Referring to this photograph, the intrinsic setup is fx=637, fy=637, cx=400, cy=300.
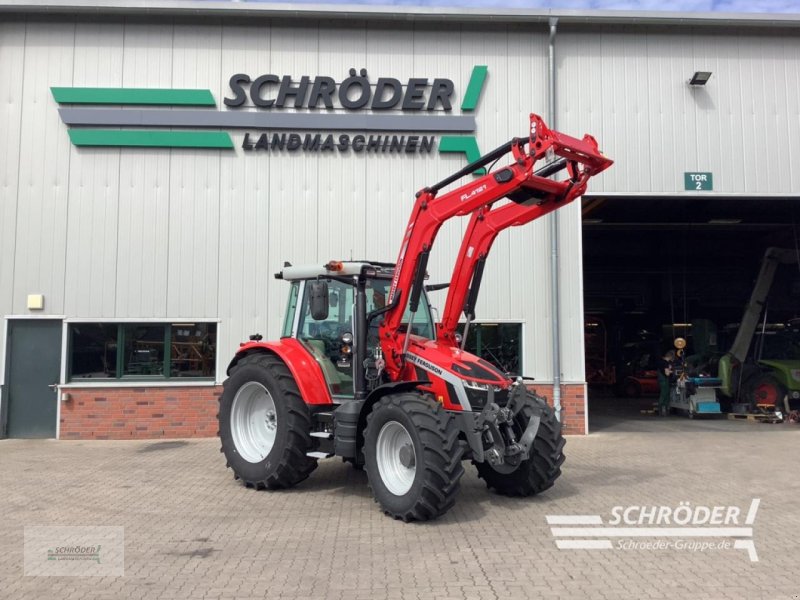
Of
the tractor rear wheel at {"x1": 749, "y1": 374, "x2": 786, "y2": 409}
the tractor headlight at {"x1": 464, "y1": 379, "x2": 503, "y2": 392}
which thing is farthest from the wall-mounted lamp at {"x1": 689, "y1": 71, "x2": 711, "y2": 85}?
the tractor headlight at {"x1": 464, "y1": 379, "x2": 503, "y2": 392}

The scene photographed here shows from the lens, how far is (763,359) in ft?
53.8

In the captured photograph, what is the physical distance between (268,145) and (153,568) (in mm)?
8510

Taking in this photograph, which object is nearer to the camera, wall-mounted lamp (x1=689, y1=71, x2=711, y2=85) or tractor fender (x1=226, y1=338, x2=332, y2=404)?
tractor fender (x1=226, y1=338, x2=332, y2=404)

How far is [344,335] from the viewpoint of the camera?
7.00 m

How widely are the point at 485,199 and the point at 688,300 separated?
19.6 metres

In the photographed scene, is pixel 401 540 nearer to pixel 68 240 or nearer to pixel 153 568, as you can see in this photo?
pixel 153 568

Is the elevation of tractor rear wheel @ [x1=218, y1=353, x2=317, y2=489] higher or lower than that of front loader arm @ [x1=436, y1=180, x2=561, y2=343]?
lower

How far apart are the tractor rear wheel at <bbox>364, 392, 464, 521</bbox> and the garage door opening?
25.0 feet

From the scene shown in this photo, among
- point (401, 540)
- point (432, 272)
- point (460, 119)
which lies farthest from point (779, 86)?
point (401, 540)

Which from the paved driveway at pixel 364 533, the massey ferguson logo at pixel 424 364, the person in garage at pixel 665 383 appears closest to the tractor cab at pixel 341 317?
the massey ferguson logo at pixel 424 364

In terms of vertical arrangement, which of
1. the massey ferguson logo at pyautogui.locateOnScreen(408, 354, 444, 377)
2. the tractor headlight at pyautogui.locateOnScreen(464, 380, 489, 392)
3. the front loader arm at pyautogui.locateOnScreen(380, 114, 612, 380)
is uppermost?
the front loader arm at pyautogui.locateOnScreen(380, 114, 612, 380)

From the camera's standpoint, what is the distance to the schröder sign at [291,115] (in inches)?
457

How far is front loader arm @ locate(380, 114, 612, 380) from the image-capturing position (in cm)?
602

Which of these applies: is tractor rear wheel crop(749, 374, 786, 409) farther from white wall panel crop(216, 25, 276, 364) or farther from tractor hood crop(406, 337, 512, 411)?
white wall panel crop(216, 25, 276, 364)
